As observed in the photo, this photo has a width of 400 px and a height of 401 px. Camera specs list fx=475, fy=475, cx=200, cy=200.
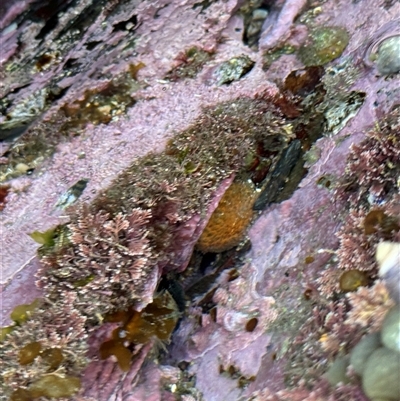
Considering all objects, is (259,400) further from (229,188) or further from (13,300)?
(13,300)

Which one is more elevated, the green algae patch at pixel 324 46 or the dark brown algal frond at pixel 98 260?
the dark brown algal frond at pixel 98 260

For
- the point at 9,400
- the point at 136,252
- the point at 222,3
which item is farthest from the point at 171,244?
the point at 222,3

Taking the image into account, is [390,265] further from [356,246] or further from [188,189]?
[188,189]

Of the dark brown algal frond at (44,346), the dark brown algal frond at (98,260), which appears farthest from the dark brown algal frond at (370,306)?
the dark brown algal frond at (44,346)

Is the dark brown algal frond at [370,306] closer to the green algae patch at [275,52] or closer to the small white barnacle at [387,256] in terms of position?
the small white barnacle at [387,256]

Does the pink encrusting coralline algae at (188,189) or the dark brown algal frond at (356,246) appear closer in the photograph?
the dark brown algal frond at (356,246)

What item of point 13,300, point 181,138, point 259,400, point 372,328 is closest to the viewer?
point 372,328

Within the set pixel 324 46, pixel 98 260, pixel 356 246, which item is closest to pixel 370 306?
pixel 356 246
